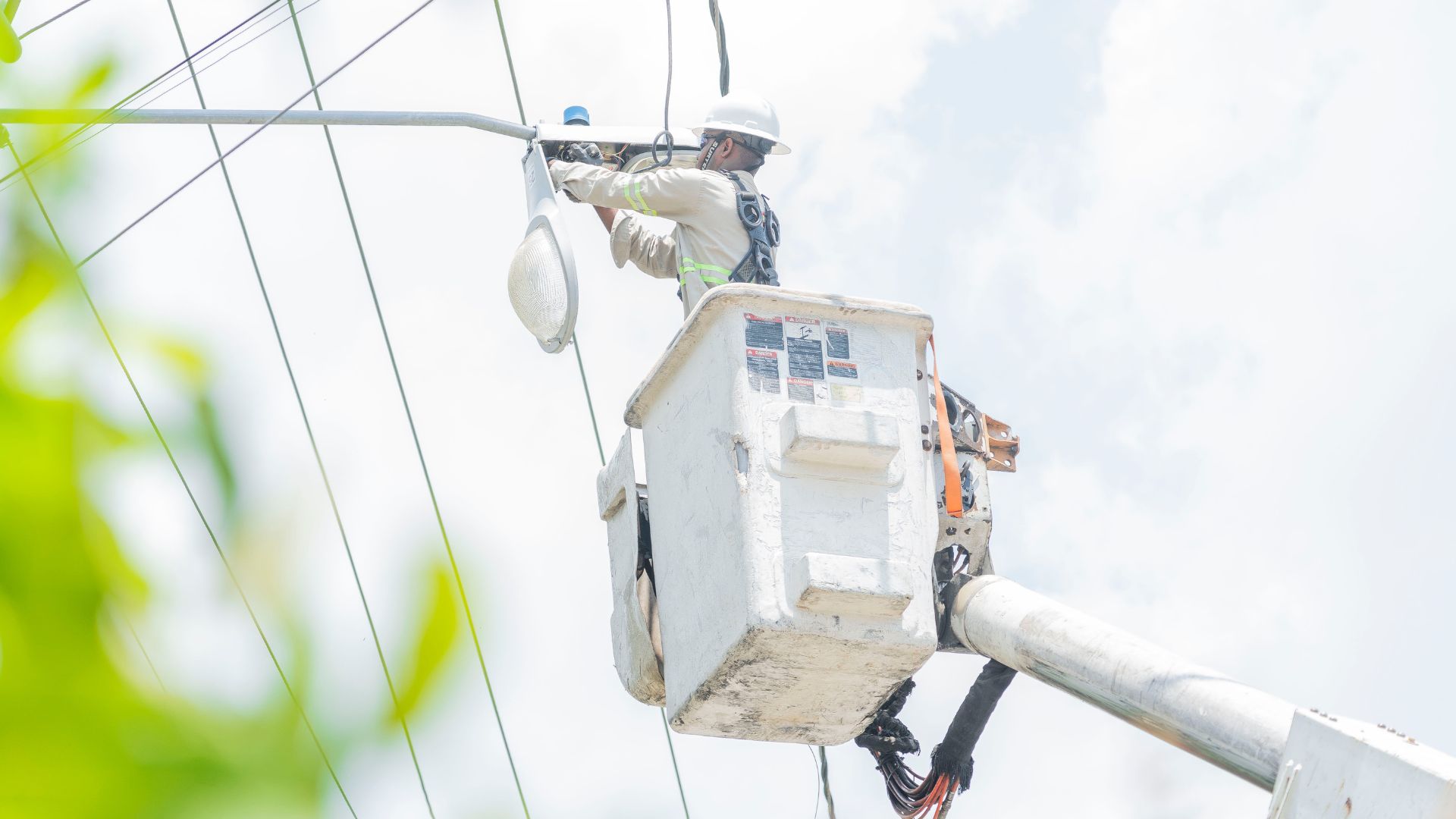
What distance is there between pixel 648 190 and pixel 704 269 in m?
0.32

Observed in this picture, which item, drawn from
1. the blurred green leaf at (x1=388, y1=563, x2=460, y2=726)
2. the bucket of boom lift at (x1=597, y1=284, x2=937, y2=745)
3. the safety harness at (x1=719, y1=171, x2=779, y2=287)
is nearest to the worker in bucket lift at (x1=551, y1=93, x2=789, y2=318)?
the safety harness at (x1=719, y1=171, x2=779, y2=287)

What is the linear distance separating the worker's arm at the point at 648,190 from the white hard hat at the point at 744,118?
403 millimetres

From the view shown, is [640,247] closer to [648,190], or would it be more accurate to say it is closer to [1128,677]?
[648,190]

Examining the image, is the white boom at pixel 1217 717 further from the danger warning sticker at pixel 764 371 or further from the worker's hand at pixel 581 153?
the worker's hand at pixel 581 153

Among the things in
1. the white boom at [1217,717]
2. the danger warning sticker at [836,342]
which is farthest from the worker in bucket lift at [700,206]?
the white boom at [1217,717]

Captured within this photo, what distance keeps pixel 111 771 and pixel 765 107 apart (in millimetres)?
6274

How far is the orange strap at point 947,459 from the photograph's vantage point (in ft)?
18.5

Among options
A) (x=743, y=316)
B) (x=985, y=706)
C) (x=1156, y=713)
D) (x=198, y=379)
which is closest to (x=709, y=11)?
(x=743, y=316)

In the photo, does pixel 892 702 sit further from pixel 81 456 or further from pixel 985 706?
pixel 81 456

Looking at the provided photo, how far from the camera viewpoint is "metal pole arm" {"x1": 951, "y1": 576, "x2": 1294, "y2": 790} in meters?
4.32

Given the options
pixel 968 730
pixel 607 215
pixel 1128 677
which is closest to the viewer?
pixel 1128 677

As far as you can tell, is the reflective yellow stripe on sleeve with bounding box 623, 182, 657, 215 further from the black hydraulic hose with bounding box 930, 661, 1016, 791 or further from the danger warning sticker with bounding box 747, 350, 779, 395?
the black hydraulic hose with bounding box 930, 661, 1016, 791

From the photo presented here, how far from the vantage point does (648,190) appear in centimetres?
638

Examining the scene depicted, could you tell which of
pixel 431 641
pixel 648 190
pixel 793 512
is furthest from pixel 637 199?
pixel 431 641
